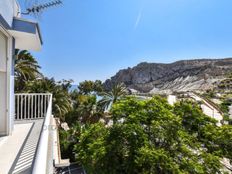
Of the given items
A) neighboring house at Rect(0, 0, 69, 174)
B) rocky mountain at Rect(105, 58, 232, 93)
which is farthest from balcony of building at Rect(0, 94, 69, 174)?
rocky mountain at Rect(105, 58, 232, 93)

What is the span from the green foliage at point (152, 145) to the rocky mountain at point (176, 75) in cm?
5073

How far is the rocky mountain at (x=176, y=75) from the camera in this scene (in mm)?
62250

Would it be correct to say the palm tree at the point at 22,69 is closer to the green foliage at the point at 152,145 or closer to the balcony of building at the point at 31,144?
the balcony of building at the point at 31,144

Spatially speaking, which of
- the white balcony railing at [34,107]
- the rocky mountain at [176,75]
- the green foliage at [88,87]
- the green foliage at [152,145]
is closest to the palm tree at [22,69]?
the white balcony railing at [34,107]

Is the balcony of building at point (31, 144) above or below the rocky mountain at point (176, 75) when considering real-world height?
below

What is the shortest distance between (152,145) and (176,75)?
77.4m

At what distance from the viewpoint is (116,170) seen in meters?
5.05

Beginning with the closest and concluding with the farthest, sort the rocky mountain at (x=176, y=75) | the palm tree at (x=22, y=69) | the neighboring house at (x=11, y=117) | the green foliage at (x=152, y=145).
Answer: the neighboring house at (x=11, y=117), the green foliage at (x=152, y=145), the palm tree at (x=22, y=69), the rocky mountain at (x=176, y=75)

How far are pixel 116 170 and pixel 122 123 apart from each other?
4.38 feet

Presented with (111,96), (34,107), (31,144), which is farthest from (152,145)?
(111,96)

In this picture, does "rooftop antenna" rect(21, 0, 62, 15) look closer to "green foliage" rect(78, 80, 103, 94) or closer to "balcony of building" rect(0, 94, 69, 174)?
"balcony of building" rect(0, 94, 69, 174)

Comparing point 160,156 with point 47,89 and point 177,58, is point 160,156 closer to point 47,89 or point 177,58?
point 47,89

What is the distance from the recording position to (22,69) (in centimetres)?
1250

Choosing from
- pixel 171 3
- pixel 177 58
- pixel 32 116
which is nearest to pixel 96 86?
pixel 171 3
